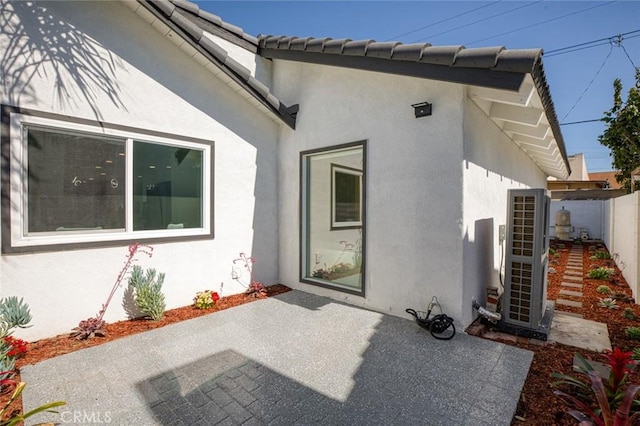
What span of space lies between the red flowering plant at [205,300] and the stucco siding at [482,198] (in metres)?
A: 4.44

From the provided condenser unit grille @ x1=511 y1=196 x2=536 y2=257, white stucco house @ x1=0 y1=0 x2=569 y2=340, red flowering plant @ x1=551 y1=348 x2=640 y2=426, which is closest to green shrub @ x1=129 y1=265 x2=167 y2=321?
white stucco house @ x1=0 y1=0 x2=569 y2=340

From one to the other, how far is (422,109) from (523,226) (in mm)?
2398

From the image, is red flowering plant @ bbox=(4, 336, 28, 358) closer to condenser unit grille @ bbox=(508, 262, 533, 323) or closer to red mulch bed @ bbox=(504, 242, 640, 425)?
red mulch bed @ bbox=(504, 242, 640, 425)

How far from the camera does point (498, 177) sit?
620cm

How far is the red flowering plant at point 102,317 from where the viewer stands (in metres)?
4.25

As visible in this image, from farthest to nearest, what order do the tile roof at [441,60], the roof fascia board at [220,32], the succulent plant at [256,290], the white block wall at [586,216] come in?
the white block wall at [586,216]
the succulent plant at [256,290]
the roof fascia board at [220,32]
the tile roof at [441,60]

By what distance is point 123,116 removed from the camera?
482 centimetres

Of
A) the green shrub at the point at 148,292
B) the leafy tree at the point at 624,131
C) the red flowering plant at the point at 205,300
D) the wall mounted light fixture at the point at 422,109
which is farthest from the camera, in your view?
the leafy tree at the point at 624,131

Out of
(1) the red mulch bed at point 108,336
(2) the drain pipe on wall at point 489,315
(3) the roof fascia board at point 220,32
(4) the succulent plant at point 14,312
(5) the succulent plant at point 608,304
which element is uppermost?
(3) the roof fascia board at point 220,32

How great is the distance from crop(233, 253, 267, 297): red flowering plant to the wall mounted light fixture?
4.51 m

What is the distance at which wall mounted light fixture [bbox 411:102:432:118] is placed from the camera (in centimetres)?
459

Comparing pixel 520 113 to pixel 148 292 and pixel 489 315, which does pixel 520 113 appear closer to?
pixel 489 315

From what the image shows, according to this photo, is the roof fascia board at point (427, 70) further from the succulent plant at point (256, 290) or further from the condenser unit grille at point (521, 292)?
the succulent plant at point (256, 290)

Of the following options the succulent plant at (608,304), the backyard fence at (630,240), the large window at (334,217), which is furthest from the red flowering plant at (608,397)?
the backyard fence at (630,240)
